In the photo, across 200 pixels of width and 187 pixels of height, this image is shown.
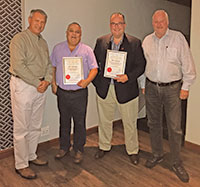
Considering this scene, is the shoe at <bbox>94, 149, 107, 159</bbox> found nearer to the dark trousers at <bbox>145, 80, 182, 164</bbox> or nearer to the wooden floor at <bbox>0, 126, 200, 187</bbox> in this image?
the wooden floor at <bbox>0, 126, 200, 187</bbox>

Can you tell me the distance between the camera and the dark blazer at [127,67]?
2.62m

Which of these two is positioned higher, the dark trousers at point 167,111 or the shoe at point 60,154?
the dark trousers at point 167,111

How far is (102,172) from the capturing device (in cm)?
267

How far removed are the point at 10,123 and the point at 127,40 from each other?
166 cm

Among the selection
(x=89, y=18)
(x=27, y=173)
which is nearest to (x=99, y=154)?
(x=27, y=173)

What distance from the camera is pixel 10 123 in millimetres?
2918

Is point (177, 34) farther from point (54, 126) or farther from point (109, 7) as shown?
point (54, 126)

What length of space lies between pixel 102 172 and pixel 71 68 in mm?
1172

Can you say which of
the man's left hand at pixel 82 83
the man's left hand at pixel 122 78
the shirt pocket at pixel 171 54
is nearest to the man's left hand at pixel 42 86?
the man's left hand at pixel 82 83

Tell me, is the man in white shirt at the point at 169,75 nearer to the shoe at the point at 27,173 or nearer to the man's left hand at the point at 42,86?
the man's left hand at the point at 42,86

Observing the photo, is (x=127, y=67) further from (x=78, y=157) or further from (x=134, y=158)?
(x=78, y=157)

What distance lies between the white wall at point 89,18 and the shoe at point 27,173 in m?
0.69

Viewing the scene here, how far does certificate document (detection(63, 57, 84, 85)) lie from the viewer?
265 cm

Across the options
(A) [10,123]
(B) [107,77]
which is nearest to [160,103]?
(B) [107,77]
